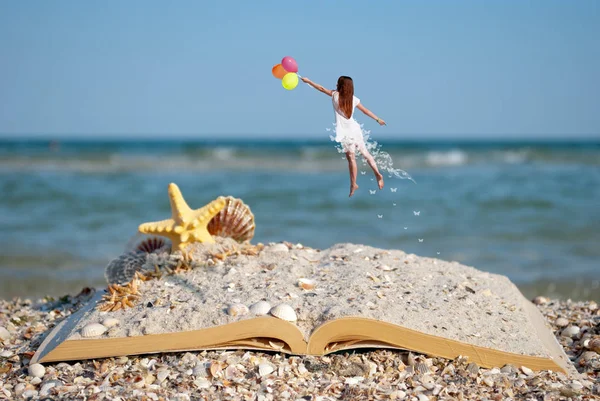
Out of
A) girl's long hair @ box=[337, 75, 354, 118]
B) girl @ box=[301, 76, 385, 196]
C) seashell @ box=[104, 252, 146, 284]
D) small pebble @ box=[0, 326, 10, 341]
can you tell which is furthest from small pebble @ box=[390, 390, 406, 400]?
small pebble @ box=[0, 326, 10, 341]

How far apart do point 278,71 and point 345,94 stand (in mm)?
384

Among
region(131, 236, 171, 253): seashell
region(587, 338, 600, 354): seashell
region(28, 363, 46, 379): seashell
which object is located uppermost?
region(131, 236, 171, 253): seashell

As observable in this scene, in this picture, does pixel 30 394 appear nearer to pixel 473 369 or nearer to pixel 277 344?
pixel 277 344

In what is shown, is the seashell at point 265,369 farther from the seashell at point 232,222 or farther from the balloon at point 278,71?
the seashell at point 232,222

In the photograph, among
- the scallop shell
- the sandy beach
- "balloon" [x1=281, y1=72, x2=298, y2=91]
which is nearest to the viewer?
"balloon" [x1=281, y1=72, x2=298, y2=91]

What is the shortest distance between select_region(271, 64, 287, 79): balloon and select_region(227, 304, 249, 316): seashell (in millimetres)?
1585

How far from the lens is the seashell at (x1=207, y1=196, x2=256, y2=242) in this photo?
5516 millimetres

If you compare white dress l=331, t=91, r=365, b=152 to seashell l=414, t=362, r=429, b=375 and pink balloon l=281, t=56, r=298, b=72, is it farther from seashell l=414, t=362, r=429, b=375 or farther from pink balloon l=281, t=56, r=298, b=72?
seashell l=414, t=362, r=429, b=375

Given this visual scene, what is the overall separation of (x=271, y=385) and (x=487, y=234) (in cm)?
779

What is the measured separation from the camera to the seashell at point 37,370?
3838 millimetres

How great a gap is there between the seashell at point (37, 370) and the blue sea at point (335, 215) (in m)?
2.52

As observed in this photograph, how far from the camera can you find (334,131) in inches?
131

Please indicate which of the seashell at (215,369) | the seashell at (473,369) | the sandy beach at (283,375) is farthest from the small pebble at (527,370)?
the seashell at (215,369)

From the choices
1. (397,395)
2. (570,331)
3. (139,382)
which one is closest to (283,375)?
(397,395)
